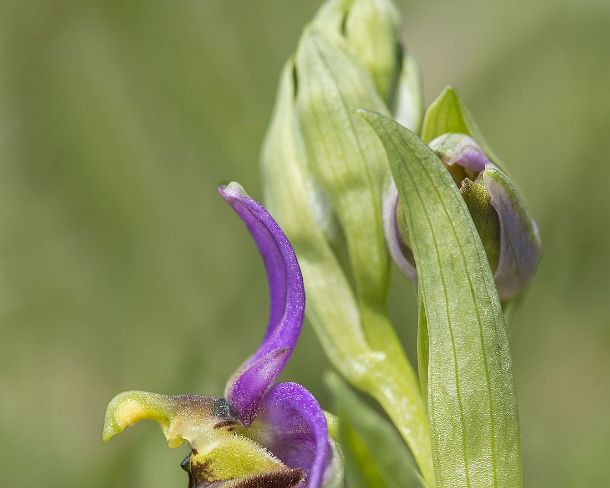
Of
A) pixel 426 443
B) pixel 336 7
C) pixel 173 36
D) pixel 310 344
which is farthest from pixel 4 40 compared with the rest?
pixel 426 443

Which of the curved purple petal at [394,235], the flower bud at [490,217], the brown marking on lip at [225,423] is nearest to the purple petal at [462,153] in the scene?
the flower bud at [490,217]

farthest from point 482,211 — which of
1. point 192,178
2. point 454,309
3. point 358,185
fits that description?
point 192,178

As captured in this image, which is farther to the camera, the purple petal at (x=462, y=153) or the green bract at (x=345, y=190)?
the green bract at (x=345, y=190)

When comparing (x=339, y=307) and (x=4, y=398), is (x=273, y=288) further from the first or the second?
(x=4, y=398)

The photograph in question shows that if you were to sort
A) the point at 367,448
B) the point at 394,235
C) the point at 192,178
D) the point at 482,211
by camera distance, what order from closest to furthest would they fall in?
the point at 367,448, the point at 482,211, the point at 394,235, the point at 192,178

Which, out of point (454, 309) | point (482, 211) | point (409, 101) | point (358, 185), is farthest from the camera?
point (409, 101)

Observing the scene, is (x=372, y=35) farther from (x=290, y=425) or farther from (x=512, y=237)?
(x=290, y=425)

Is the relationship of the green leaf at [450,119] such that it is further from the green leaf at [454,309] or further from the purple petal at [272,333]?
the purple petal at [272,333]
